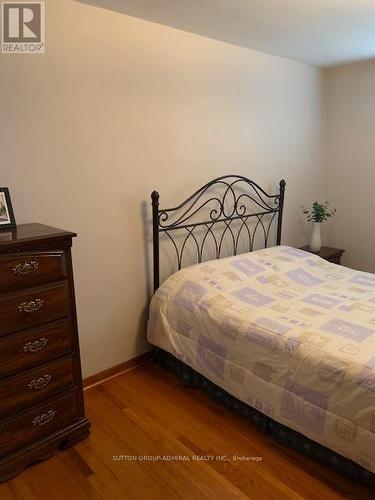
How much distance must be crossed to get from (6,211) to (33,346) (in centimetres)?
67

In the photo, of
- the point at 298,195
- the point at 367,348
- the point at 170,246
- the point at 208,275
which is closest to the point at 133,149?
the point at 170,246

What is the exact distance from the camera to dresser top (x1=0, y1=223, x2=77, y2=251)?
148cm

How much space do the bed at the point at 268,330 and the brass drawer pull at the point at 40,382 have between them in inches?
31.3

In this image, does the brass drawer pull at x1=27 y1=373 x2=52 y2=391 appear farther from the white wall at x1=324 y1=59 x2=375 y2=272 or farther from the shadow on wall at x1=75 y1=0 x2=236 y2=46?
the white wall at x1=324 y1=59 x2=375 y2=272

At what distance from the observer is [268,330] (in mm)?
1843

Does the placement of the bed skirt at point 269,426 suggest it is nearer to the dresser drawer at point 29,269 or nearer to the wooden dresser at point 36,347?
the wooden dresser at point 36,347

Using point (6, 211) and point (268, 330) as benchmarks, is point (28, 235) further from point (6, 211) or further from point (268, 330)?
point (268, 330)

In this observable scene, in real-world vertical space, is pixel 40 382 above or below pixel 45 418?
above

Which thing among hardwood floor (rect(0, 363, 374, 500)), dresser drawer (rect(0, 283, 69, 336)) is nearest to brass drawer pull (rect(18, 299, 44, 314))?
dresser drawer (rect(0, 283, 69, 336))

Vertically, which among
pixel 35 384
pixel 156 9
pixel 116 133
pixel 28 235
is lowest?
pixel 35 384

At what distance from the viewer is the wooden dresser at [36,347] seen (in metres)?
1.52

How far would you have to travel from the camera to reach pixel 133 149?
228 cm

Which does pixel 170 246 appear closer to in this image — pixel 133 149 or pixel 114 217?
pixel 114 217

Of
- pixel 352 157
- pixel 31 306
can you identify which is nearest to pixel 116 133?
pixel 31 306
